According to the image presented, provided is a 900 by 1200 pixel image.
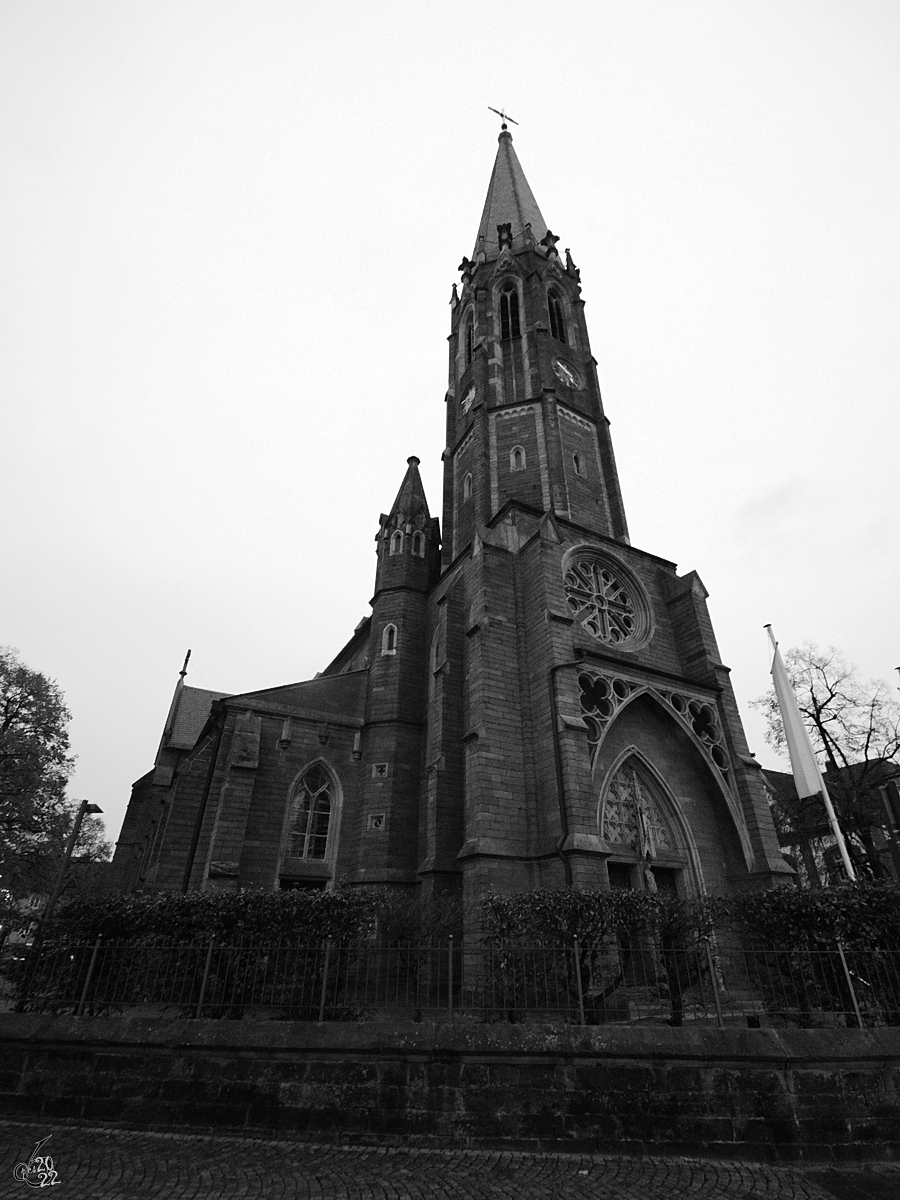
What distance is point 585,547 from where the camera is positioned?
2123cm

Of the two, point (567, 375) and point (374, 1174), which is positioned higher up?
point (567, 375)

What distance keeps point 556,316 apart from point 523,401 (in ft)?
25.2

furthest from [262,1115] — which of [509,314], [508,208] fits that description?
[508,208]

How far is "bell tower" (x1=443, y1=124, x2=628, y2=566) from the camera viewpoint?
23.6 meters

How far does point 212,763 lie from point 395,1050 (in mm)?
14612

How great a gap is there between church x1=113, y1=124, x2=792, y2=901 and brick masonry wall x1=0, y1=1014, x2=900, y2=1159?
645 cm

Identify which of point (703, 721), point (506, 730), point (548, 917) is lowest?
point (548, 917)

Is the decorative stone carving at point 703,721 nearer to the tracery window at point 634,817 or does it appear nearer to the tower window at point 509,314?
the tracery window at point 634,817

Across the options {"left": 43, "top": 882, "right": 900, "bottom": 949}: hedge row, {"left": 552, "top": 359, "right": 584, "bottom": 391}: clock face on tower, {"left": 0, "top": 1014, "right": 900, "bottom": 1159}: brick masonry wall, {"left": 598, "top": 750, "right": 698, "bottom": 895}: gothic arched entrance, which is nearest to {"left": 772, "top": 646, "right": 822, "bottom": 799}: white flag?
{"left": 598, "top": 750, "right": 698, "bottom": 895}: gothic arched entrance

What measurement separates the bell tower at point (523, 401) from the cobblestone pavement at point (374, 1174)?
1612 cm

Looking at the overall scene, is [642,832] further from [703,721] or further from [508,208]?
[508,208]

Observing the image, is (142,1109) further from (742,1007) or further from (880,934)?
(742,1007)

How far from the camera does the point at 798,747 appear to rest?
16.9m

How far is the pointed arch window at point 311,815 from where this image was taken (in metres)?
18.7
